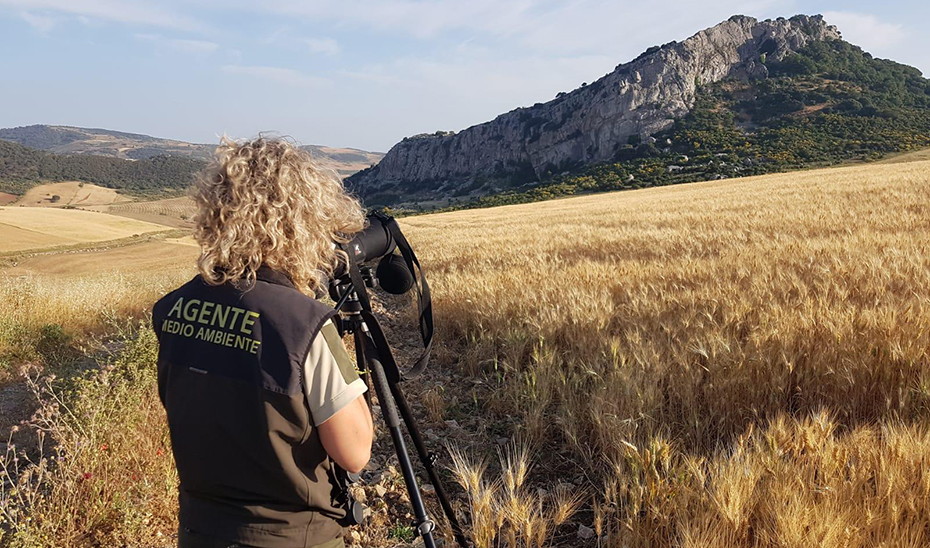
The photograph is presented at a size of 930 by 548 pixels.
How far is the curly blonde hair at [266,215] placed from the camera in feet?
5.41

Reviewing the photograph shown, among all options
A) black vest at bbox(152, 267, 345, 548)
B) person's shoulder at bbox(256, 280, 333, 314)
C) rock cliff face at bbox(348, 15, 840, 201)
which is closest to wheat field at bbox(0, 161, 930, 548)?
black vest at bbox(152, 267, 345, 548)

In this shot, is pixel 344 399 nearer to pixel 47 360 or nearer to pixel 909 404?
pixel 909 404

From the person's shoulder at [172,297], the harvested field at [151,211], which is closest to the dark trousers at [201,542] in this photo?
the person's shoulder at [172,297]

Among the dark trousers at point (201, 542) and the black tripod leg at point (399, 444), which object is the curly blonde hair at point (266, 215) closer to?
the black tripod leg at point (399, 444)

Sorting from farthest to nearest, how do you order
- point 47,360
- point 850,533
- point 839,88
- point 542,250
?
point 839,88 < point 542,250 < point 47,360 < point 850,533

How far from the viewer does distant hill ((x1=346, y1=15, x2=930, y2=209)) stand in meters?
77.6

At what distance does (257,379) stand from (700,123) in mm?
114982

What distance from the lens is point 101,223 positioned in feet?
190

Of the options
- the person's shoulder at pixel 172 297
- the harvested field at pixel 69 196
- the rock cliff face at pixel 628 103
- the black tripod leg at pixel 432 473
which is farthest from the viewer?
the rock cliff face at pixel 628 103

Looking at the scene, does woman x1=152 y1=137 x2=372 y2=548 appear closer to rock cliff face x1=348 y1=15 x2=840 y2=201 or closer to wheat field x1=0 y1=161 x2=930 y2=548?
wheat field x1=0 y1=161 x2=930 y2=548

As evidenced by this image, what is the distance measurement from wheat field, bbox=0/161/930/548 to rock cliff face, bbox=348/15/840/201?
11602cm

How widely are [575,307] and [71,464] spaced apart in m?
3.86

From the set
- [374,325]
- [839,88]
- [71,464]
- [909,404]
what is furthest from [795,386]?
[839,88]

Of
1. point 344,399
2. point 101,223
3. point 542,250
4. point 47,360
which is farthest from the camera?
point 101,223
